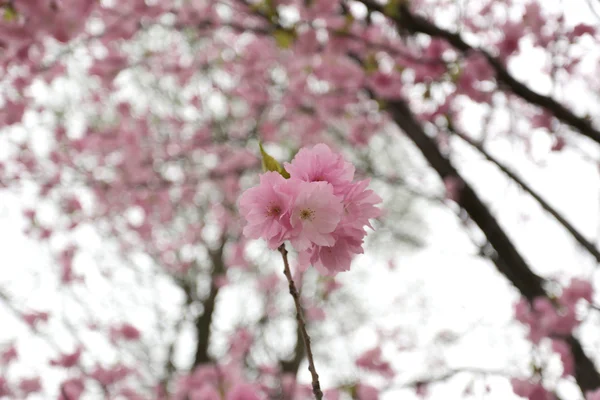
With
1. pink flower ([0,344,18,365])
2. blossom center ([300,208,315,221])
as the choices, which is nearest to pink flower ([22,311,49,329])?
pink flower ([0,344,18,365])

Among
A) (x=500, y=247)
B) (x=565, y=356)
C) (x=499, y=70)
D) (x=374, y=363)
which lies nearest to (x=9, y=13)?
(x=499, y=70)

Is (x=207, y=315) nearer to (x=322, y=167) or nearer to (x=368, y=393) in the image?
(x=368, y=393)

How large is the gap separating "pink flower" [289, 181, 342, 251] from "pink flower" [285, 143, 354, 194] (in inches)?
2.1

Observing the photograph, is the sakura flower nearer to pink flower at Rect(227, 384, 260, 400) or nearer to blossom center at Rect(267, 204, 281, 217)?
pink flower at Rect(227, 384, 260, 400)

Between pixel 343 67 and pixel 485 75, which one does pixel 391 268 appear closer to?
pixel 343 67

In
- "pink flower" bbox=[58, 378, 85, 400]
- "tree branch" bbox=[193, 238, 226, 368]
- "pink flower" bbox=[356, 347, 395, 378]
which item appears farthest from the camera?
"tree branch" bbox=[193, 238, 226, 368]

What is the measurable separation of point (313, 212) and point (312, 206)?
0.01 metres

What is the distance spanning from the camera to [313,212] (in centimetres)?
83

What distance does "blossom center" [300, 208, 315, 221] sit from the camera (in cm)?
82

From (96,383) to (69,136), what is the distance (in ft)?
10.8

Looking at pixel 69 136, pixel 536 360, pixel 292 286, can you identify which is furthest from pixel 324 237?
pixel 69 136

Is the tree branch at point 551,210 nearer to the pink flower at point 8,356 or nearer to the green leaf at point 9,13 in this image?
the green leaf at point 9,13

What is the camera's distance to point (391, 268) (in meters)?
8.91

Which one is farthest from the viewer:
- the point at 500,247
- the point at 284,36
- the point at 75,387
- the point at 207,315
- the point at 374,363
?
the point at 207,315
